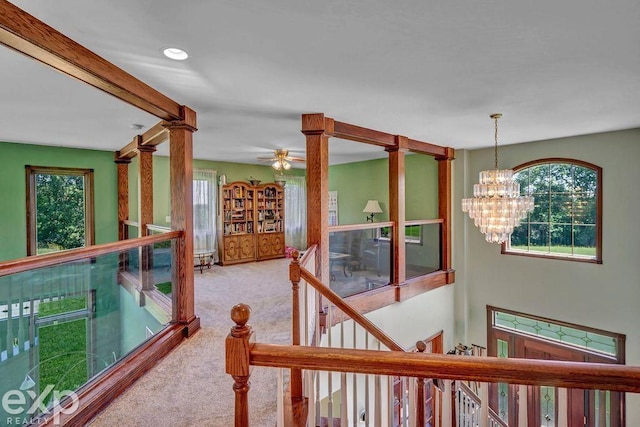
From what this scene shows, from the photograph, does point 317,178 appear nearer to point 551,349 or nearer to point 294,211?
point 551,349

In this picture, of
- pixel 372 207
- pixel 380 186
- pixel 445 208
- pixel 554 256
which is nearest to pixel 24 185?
pixel 372 207

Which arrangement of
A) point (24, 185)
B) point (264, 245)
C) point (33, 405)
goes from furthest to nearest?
1. point (264, 245)
2. point (24, 185)
3. point (33, 405)

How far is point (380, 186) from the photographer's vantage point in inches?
287

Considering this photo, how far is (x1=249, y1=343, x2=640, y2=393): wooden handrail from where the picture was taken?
102cm

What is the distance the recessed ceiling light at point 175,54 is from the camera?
6.93 feet

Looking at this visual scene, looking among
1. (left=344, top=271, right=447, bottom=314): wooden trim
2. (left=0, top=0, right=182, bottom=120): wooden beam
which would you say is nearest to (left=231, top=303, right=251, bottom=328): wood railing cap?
(left=0, top=0, right=182, bottom=120): wooden beam

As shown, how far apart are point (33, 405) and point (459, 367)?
7.62ft

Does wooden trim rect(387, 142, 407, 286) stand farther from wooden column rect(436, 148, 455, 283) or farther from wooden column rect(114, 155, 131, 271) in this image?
wooden column rect(114, 155, 131, 271)

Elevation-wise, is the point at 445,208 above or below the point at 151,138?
below

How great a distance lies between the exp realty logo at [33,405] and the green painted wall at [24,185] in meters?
4.24

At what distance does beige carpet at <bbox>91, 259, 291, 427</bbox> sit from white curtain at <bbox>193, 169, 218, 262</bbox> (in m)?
2.79

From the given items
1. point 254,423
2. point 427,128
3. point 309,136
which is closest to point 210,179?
point 309,136

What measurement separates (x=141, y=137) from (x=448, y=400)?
4.68 m

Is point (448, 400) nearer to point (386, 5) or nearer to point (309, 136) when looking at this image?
point (386, 5)
